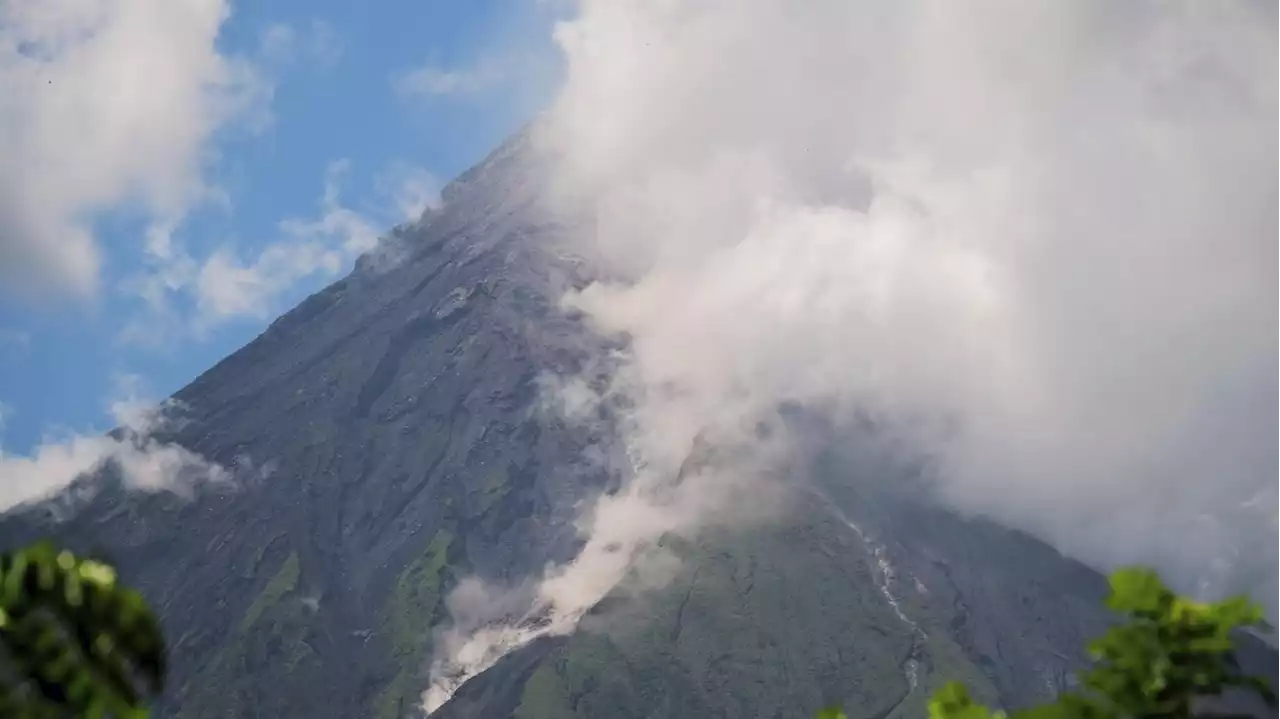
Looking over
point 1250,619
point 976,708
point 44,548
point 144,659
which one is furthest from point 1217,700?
point 44,548

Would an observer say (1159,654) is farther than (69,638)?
Yes

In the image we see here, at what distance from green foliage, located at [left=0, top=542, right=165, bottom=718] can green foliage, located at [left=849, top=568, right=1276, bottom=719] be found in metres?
10.5

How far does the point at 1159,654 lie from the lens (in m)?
14.6

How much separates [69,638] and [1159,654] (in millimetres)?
12052

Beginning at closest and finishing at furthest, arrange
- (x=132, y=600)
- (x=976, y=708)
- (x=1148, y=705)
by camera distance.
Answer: (x=132, y=600), (x=1148, y=705), (x=976, y=708)

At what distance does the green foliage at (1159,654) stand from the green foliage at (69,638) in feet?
34.6

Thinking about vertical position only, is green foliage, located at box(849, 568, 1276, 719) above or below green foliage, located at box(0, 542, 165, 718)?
below

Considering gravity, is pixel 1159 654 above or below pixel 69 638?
below

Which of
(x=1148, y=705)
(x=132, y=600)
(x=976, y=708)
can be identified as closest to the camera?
(x=132, y=600)

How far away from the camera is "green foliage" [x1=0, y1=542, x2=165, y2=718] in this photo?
9.87m

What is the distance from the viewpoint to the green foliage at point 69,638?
32.4 ft

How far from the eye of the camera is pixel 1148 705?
14500 millimetres

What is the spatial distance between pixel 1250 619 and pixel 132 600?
1280 cm

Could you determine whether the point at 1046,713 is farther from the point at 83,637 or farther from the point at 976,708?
the point at 83,637
